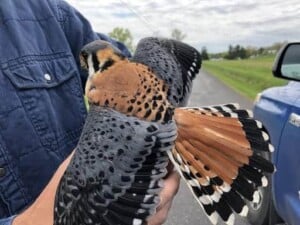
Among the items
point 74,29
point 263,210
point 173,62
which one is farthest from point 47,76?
point 263,210

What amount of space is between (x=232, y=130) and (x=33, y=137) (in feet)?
2.26

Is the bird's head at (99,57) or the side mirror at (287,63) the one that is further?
the side mirror at (287,63)

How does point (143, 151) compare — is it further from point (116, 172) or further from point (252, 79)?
point (252, 79)

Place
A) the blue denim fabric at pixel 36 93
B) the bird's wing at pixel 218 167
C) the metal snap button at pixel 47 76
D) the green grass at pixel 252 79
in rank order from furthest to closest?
the green grass at pixel 252 79 < the metal snap button at pixel 47 76 < the blue denim fabric at pixel 36 93 < the bird's wing at pixel 218 167

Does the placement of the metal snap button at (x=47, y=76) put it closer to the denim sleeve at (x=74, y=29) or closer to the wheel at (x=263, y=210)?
the denim sleeve at (x=74, y=29)

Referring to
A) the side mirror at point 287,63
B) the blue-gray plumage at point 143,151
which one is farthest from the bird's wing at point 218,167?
the side mirror at point 287,63

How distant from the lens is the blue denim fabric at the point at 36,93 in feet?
6.00

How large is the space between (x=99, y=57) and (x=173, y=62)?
0.42 m

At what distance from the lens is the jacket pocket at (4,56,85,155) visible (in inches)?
73.9

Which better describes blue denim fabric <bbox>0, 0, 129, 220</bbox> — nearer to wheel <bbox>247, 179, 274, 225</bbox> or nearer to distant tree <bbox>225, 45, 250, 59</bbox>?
wheel <bbox>247, 179, 274, 225</bbox>

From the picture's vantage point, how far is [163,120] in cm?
145

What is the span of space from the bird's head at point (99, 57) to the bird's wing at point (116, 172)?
117mm

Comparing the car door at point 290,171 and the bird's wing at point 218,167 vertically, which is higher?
the bird's wing at point 218,167

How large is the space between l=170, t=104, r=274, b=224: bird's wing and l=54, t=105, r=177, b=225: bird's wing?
0.11 m
